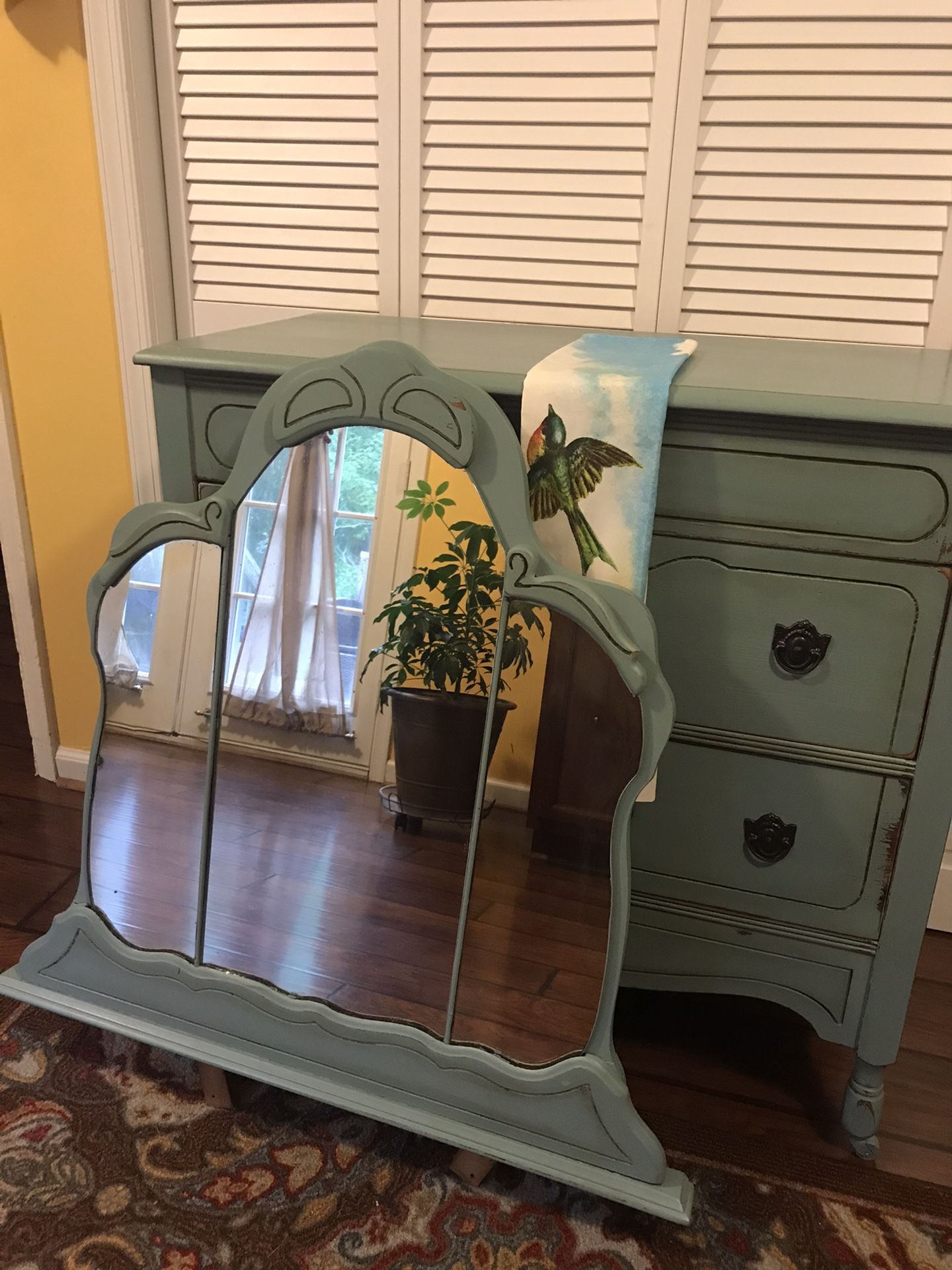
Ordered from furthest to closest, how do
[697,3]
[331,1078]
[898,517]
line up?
1. [697,3]
2. [331,1078]
3. [898,517]

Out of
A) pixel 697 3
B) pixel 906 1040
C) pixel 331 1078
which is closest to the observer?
pixel 331 1078

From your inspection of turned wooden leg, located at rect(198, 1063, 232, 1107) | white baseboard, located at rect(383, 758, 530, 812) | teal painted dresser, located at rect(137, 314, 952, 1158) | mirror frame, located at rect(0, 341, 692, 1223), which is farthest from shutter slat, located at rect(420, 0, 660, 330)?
turned wooden leg, located at rect(198, 1063, 232, 1107)

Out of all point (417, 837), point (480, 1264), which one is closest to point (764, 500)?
point (417, 837)

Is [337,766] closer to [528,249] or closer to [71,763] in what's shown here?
[528,249]

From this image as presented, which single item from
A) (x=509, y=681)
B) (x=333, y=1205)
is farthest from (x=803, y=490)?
(x=333, y=1205)

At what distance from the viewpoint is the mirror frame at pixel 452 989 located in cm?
109

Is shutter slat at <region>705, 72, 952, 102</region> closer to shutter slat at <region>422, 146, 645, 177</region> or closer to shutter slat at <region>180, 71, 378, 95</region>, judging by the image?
shutter slat at <region>422, 146, 645, 177</region>

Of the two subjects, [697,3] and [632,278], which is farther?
[632,278]

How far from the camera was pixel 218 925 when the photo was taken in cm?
131

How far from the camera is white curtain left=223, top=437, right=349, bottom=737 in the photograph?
1.21 meters

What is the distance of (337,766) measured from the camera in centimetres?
129

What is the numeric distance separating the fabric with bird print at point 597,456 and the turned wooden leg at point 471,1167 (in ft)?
2.38

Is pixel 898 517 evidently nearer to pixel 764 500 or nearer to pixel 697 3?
pixel 764 500

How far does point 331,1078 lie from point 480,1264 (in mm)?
270
